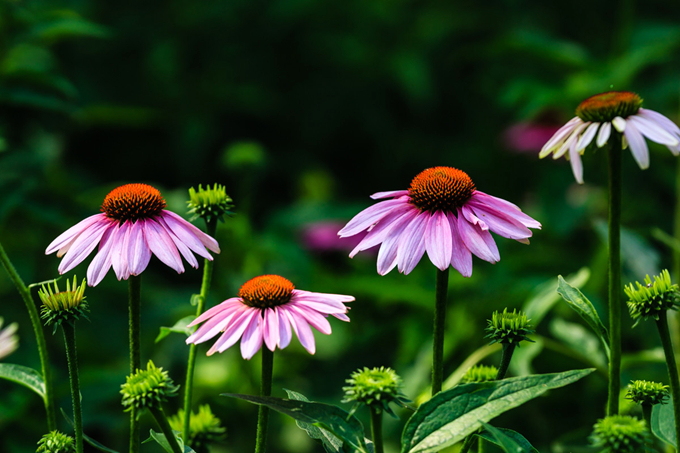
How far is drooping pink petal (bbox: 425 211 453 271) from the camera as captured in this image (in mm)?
451

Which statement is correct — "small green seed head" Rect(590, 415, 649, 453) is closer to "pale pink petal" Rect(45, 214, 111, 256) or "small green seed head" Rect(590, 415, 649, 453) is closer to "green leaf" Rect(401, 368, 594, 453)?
"green leaf" Rect(401, 368, 594, 453)

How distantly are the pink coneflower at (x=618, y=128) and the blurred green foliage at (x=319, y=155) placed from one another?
429 millimetres

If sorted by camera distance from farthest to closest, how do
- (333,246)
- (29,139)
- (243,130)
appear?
1. (243,130)
2. (333,246)
3. (29,139)

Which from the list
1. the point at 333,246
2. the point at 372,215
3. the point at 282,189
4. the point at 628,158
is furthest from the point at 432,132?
the point at 372,215

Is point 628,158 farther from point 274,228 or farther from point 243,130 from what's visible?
point 243,130

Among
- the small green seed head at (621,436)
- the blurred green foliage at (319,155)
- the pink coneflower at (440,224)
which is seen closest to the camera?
the small green seed head at (621,436)

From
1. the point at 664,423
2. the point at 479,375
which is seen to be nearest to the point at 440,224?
the point at 479,375

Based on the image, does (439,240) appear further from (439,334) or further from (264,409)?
(264,409)

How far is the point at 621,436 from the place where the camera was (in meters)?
0.37

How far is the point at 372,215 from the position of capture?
1.77 feet

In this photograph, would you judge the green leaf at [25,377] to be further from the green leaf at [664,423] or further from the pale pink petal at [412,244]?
the green leaf at [664,423]

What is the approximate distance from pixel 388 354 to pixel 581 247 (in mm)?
705

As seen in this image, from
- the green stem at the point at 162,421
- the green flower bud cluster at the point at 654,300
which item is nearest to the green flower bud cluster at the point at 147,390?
the green stem at the point at 162,421

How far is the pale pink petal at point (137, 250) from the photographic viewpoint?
0.44m
